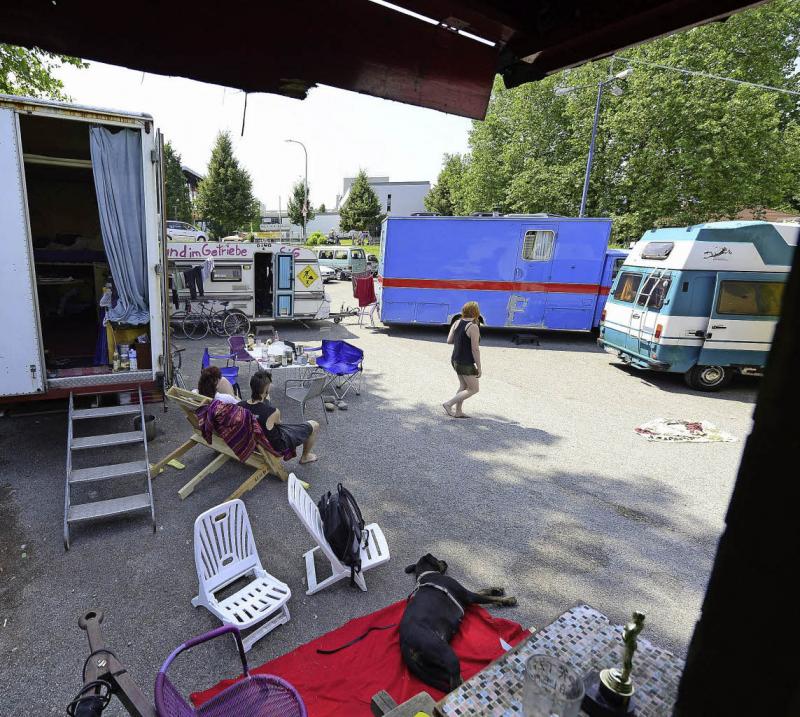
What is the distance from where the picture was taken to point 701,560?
13.9ft

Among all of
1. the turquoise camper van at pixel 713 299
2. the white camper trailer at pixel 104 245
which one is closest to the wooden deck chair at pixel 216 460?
the white camper trailer at pixel 104 245

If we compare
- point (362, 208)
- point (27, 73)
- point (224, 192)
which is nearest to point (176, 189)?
point (224, 192)

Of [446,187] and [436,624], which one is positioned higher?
[446,187]

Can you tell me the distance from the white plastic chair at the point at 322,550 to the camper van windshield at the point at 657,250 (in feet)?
28.5

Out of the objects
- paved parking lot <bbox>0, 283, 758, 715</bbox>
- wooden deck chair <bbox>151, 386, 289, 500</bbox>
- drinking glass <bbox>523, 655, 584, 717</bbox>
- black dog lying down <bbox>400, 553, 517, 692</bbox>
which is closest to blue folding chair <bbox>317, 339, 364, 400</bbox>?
paved parking lot <bbox>0, 283, 758, 715</bbox>

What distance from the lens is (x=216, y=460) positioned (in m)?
5.04

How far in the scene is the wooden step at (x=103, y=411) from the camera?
501 centimetres

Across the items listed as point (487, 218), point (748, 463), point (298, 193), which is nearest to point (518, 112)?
point (487, 218)

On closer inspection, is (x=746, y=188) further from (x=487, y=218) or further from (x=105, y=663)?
(x=105, y=663)

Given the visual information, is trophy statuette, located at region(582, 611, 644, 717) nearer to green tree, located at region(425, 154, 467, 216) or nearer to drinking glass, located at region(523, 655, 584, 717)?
drinking glass, located at region(523, 655, 584, 717)

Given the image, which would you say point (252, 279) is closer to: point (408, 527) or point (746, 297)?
point (408, 527)

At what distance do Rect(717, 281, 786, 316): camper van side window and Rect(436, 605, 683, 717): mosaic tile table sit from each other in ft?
28.4

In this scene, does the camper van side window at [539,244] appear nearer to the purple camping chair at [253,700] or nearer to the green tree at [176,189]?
the purple camping chair at [253,700]

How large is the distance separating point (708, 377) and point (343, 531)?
351 inches
